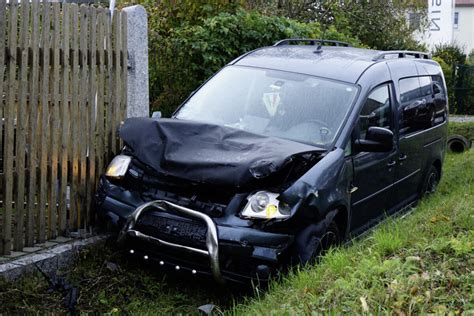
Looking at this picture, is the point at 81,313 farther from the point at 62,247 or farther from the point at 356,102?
the point at 356,102

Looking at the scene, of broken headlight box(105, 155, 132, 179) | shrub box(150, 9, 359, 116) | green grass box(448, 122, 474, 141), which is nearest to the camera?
broken headlight box(105, 155, 132, 179)

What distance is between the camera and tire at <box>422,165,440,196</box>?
24.5ft

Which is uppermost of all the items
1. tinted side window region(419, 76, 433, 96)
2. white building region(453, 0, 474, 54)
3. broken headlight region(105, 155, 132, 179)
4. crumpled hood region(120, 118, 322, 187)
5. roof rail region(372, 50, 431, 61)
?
white building region(453, 0, 474, 54)

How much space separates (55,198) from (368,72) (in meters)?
3.07

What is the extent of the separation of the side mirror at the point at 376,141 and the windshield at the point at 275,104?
27 centimetres

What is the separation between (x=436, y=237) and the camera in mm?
4371

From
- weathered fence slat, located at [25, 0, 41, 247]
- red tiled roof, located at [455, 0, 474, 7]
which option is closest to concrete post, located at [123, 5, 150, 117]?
weathered fence slat, located at [25, 0, 41, 247]

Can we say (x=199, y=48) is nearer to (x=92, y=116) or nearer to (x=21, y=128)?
(x=92, y=116)

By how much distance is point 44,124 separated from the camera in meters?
5.07

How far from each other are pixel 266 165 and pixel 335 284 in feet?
3.54

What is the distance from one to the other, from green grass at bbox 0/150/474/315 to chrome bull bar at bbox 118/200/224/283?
13.6 inches

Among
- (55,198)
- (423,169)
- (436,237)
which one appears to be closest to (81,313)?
(55,198)

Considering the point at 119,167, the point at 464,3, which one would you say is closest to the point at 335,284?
the point at 119,167

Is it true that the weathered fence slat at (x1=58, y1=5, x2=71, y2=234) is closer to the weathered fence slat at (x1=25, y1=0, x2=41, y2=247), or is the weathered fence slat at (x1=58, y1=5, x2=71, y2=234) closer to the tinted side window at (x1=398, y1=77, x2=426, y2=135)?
the weathered fence slat at (x1=25, y1=0, x2=41, y2=247)
